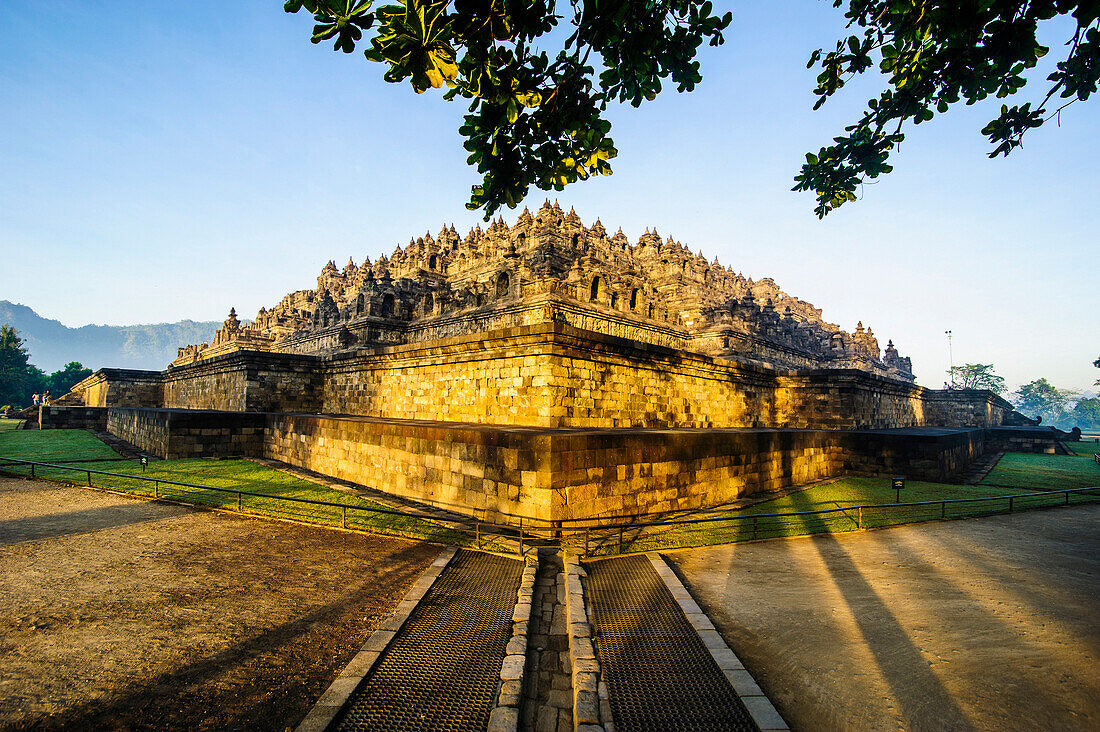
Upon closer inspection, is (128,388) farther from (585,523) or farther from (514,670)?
(514,670)

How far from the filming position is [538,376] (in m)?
9.12

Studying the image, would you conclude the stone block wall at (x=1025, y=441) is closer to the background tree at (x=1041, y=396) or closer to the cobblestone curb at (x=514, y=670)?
the cobblestone curb at (x=514, y=670)

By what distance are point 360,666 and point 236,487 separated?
762cm

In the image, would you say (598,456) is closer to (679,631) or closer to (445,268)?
(679,631)

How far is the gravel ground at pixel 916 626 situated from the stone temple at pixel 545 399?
2190 mm

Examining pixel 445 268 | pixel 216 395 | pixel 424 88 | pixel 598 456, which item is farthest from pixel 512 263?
pixel 424 88

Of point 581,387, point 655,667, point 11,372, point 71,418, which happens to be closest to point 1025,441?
point 581,387

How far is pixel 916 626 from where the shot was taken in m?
3.73

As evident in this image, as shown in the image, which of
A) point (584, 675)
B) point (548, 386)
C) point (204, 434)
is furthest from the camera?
point (204, 434)

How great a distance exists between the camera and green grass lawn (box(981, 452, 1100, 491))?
11.3m

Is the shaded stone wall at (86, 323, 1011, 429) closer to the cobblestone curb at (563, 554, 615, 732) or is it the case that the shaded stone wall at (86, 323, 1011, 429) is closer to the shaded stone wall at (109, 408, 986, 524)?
the shaded stone wall at (109, 408, 986, 524)

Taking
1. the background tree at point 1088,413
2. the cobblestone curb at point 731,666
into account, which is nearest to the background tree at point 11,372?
the cobblestone curb at point 731,666

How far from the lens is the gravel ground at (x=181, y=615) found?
263 centimetres

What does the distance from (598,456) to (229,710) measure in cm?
470
